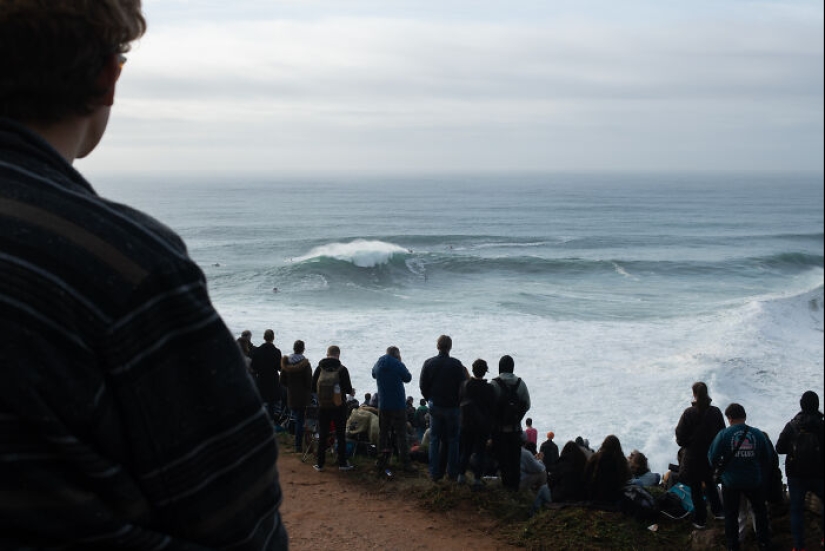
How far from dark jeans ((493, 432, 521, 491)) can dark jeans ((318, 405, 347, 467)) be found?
1921mm

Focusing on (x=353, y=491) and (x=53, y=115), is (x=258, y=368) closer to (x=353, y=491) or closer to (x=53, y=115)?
(x=353, y=491)

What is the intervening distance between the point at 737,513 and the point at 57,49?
7.67 m

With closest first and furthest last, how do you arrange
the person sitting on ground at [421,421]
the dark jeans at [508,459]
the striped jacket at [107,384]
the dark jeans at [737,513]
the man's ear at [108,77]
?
the striped jacket at [107,384] → the man's ear at [108,77] → the dark jeans at [737,513] → the dark jeans at [508,459] → the person sitting on ground at [421,421]

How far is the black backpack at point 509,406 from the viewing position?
27.0 feet

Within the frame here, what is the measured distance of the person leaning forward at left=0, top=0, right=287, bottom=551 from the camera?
0.79 metres

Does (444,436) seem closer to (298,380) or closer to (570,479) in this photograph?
(570,479)

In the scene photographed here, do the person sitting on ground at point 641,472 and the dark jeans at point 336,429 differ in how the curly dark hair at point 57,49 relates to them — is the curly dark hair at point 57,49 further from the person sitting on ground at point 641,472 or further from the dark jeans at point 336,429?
the person sitting on ground at point 641,472

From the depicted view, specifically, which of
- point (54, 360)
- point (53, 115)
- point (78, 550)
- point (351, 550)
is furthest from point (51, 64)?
point (351, 550)

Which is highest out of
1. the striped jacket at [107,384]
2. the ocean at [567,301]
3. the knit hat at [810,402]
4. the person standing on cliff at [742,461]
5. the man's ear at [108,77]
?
the man's ear at [108,77]

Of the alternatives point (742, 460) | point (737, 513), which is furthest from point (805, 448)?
point (737, 513)

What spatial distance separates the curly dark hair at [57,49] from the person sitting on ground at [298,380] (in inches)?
340

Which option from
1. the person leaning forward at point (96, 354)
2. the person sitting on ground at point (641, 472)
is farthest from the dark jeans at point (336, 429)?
the person leaning forward at point (96, 354)

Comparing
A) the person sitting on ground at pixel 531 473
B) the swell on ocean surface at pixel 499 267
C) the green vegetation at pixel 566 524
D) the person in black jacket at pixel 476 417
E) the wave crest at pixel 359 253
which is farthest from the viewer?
the wave crest at pixel 359 253

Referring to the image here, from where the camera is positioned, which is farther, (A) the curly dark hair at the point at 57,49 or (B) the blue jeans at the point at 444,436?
(B) the blue jeans at the point at 444,436
